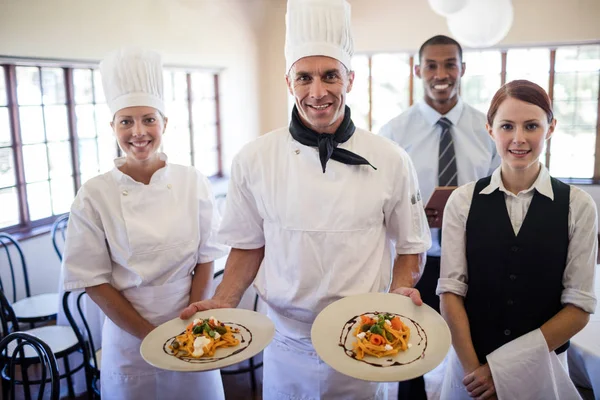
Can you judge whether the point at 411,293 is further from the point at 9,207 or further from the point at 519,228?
the point at 9,207

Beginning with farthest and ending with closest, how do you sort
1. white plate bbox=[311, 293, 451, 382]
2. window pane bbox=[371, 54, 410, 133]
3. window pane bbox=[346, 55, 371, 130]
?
window pane bbox=[346, 55, 371, 130], window pane bbox=[371, 54, 410, 133], white plate bbox=[311, 293, 451, 382]

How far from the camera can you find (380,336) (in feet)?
4.20

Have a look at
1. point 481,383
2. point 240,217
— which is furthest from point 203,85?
point 481,383

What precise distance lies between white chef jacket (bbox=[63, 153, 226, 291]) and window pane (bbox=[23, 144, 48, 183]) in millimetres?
2769

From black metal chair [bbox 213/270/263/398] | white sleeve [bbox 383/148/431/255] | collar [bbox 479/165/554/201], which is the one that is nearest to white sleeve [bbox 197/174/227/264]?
white sleeve [bbox 383/148/431/255]

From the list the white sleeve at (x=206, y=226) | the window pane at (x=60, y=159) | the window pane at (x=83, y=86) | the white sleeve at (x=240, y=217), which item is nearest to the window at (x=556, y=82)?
the window pane at (x=83, y=86)

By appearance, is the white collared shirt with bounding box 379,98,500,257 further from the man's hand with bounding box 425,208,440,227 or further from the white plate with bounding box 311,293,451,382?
the white plate with bounding box 311,293,451,382

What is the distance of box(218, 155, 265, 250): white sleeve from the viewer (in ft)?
5.34

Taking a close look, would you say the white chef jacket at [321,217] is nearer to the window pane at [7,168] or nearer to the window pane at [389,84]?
the window pane at [7,168]

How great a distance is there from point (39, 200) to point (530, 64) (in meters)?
5.48

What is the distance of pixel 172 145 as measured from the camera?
5.81 metres

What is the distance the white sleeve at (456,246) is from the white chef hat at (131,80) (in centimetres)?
104

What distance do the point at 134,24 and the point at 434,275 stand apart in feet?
12.3

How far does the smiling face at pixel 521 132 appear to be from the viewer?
1447mm
